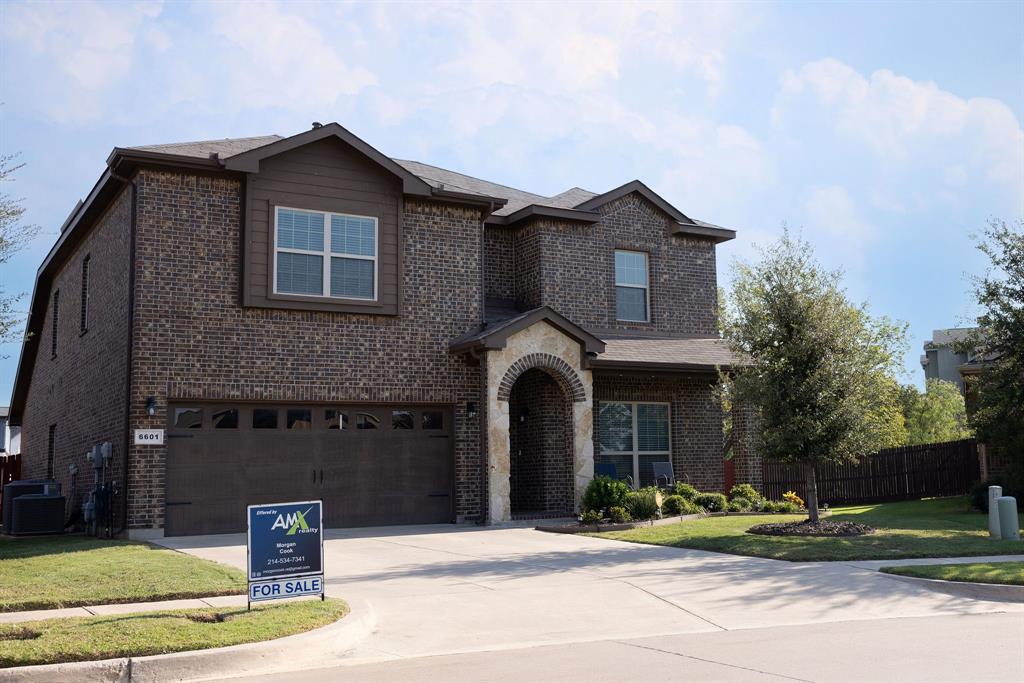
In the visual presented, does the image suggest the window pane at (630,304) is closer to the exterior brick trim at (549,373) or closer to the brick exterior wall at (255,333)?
the exterior brick trim at (549,373)

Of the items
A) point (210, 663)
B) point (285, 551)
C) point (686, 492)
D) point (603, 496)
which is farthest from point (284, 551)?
point (686, 492)

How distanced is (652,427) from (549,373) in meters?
3.83

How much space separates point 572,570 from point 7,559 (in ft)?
26.3

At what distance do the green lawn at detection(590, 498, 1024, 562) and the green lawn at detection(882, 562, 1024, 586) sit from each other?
3.56ft

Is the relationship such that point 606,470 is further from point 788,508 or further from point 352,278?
point 352,278

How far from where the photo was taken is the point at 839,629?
9180 millimetres

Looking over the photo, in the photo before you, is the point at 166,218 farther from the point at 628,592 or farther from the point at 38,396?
the point at 38,396

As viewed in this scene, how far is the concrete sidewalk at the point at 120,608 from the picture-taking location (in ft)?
30.1

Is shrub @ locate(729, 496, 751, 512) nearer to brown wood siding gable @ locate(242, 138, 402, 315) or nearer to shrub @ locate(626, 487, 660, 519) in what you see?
shrub @ locate(626, 487, 660, 519)

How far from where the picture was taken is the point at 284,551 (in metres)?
9.52

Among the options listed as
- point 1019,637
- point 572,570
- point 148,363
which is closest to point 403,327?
point 148,363

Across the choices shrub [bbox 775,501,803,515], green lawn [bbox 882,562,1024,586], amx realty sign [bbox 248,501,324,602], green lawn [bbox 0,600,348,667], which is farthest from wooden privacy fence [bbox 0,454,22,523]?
green lawn [bbox 882,562,1024,586]

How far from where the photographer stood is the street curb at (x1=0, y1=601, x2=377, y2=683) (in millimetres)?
7055

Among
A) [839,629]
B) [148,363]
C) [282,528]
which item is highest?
[148,363]
